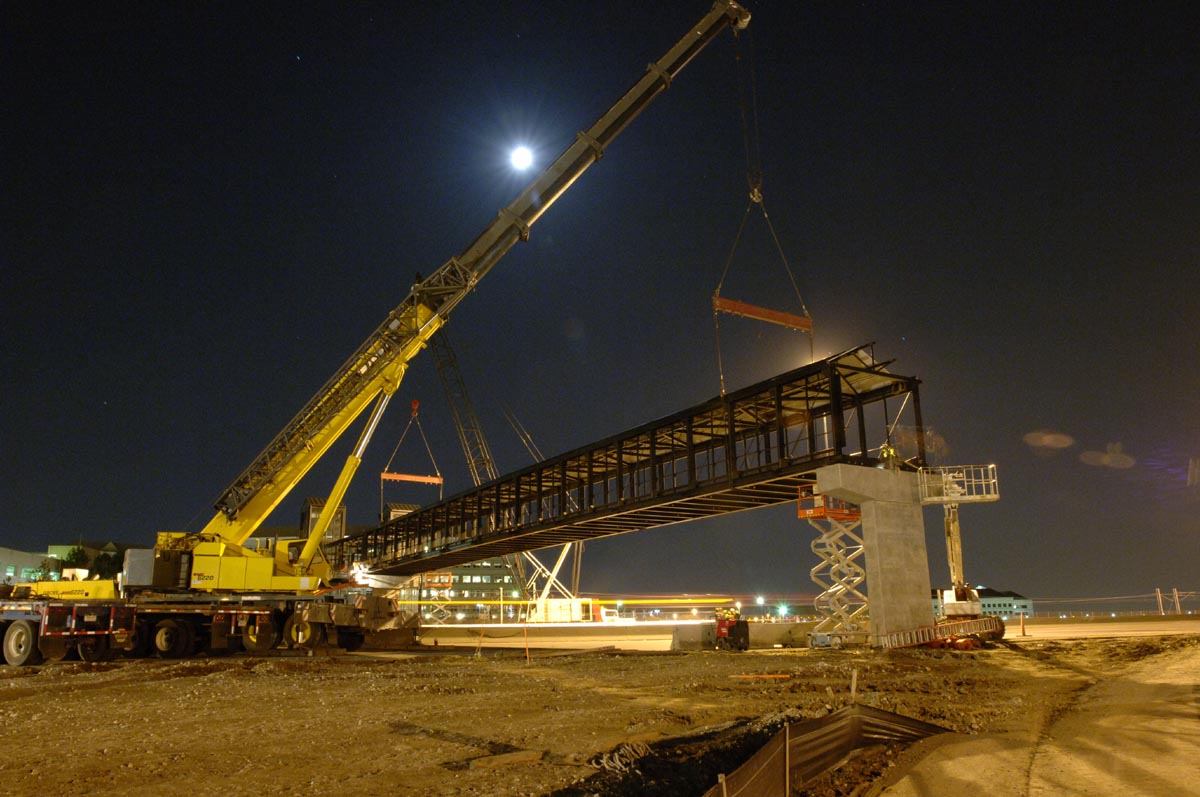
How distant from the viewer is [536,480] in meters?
44.0

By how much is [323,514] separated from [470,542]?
16.6 metres

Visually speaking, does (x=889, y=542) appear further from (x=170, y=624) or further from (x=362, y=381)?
(x=170, y=624)

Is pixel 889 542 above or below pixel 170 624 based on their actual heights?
above

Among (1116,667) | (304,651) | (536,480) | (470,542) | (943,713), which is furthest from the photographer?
(470,542)

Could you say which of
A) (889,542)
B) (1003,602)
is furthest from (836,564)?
(1003,602)

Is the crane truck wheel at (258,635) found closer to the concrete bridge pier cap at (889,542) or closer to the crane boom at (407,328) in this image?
the crane boom at (407,328)

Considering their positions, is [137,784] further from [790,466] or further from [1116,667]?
[790,466]

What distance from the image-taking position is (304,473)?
31.4 metres

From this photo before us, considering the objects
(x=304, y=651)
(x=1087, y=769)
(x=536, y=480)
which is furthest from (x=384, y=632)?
(x=1087, y=769)

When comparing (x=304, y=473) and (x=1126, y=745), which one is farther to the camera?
(x=304, y=473)

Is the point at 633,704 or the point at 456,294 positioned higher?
the point at 456,294

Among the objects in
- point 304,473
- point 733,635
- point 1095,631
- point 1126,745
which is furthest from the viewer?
point 1095,631

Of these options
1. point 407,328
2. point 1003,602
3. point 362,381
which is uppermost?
point 407,328

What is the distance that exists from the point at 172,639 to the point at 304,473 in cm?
720
